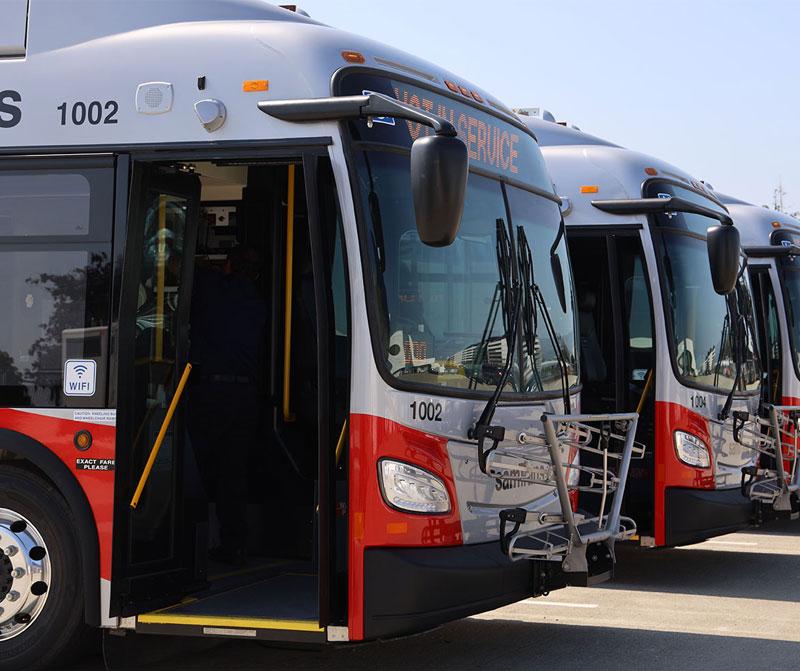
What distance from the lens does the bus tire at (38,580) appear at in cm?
687

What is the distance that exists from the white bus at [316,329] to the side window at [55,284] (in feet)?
0.04

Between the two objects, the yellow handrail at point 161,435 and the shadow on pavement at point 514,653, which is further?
the shadow on pavement at point 514,653

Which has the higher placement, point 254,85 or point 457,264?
point 254,85

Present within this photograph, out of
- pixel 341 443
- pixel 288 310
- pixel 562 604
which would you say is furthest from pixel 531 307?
pixel 562 604

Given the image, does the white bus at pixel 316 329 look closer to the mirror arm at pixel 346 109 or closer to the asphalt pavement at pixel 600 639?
the mirror arm at pixel 346 109

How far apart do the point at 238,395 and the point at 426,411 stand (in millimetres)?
1764

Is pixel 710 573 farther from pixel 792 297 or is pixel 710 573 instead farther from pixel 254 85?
pixel 254 85

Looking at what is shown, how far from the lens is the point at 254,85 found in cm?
674

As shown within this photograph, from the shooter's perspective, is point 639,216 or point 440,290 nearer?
point 440,290

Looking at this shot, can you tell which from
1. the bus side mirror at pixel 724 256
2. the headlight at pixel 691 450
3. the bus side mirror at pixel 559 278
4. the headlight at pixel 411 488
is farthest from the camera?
the headlight at pixel 691 450

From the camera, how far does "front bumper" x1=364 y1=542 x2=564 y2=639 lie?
6.30 meters

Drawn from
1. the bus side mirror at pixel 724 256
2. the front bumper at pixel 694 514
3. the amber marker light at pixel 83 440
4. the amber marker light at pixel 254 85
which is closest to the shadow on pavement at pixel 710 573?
the front bumper at pixel 694 514

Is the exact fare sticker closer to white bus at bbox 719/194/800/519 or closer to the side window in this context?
the side window

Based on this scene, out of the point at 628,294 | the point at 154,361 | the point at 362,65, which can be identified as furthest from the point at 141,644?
the point at 628,294
